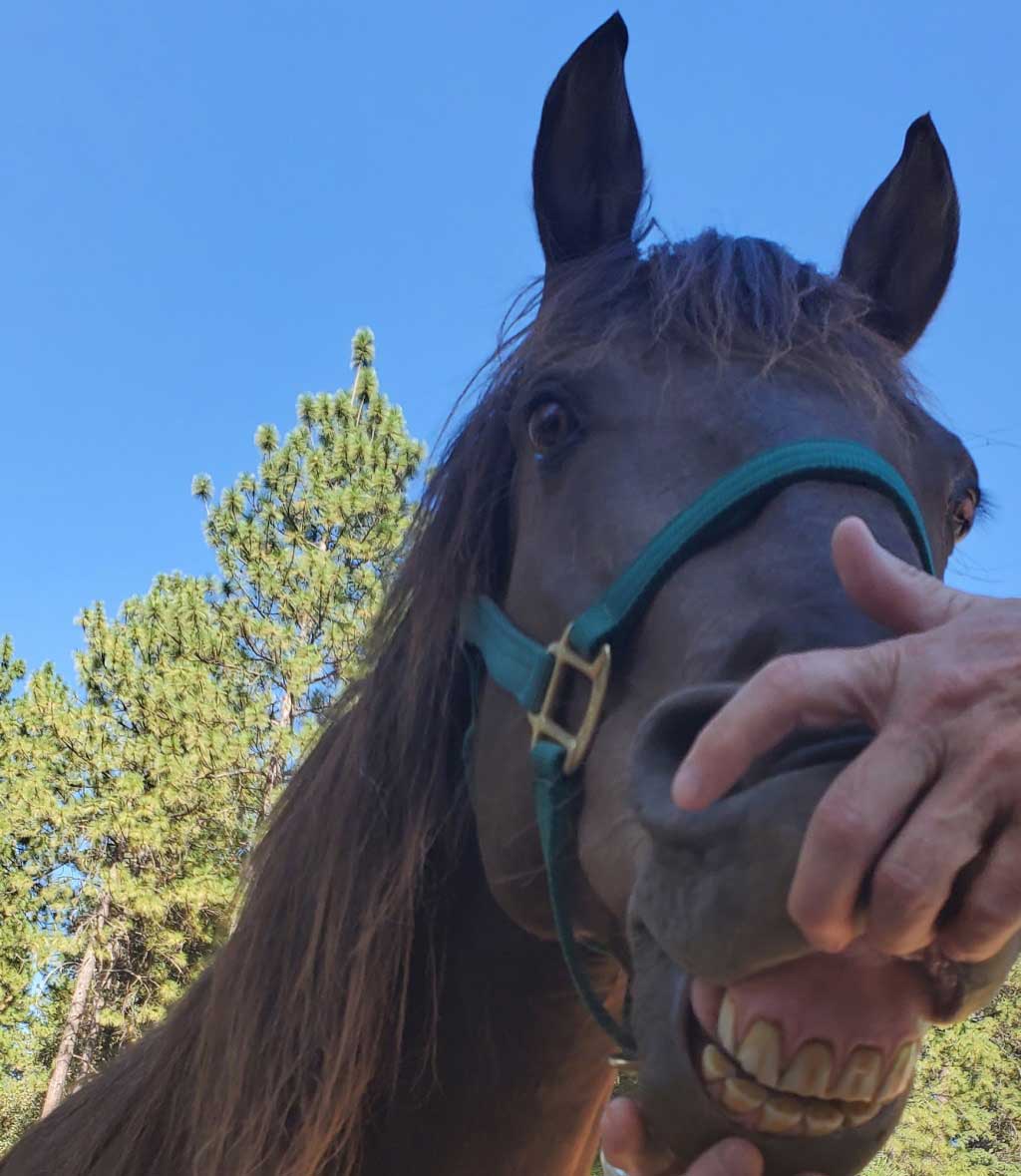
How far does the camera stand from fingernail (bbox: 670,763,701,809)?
33.3 inches

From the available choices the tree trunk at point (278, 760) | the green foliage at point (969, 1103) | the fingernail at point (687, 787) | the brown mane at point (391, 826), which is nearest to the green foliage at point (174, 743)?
the tree trunk at point (278, 760)

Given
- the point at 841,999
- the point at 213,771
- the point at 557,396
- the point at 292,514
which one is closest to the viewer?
→ the point at 841,999

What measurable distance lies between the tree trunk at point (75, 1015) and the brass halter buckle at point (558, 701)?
519 inches

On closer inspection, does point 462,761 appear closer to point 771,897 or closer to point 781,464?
point 781,464

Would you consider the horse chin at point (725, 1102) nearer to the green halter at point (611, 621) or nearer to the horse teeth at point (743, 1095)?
the horse teeth at point (743, 1095)

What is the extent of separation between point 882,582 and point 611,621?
50 centimetres

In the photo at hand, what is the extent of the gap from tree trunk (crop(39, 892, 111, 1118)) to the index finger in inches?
542

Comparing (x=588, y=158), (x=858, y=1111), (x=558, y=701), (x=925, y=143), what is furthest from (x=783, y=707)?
(x=925, y=143)

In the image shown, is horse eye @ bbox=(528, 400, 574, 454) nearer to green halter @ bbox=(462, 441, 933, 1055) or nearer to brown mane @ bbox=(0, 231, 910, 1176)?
brown mane @ bbox=(0, 231, 910, 1176)

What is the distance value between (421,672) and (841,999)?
1095mm

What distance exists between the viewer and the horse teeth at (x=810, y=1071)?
86 centimetres

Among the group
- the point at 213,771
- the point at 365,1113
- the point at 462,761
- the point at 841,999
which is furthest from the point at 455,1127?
the point at 213,771

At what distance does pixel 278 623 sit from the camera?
45.8 feet

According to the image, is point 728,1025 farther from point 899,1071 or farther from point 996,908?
point 996,908
